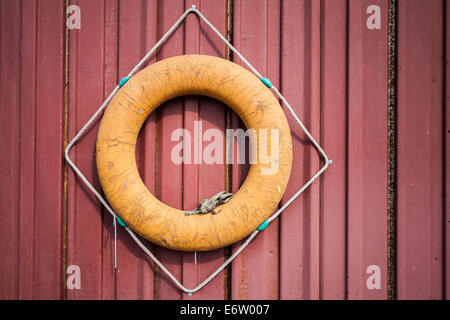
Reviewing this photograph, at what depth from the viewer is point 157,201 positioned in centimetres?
106

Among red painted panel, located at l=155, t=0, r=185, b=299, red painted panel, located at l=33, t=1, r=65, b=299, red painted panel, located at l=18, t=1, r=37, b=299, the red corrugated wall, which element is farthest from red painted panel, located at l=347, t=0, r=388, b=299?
red painted panel, located at l=18, t=1, r=37, b=299

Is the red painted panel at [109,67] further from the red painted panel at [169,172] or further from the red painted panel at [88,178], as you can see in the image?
the red painted panel at [169,172]

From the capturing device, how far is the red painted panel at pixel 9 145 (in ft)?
3.76

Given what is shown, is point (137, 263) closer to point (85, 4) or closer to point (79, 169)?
point (79, 169)

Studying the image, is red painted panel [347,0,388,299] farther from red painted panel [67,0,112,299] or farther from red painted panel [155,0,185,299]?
red painted panel [67,0,112,299]

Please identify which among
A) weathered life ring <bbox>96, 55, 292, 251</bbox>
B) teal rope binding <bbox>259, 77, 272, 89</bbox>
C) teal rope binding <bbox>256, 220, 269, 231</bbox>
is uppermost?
teal rope binding <bbox>259, 77, 272, 89</bbox>

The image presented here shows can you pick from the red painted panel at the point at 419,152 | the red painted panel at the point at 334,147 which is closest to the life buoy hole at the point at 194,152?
the red painted panel at the point at 334,147

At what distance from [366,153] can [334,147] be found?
13 cm

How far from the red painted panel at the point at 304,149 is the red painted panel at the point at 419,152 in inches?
13.7

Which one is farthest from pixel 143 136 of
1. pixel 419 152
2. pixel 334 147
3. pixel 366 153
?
pixel 419 152

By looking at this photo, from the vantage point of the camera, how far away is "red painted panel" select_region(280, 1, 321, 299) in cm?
112

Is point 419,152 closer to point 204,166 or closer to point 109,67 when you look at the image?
point 204,166

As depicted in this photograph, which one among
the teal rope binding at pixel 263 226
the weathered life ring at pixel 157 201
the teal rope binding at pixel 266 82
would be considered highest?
the teal rope binding at pixel 266 82

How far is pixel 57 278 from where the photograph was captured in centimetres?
114
